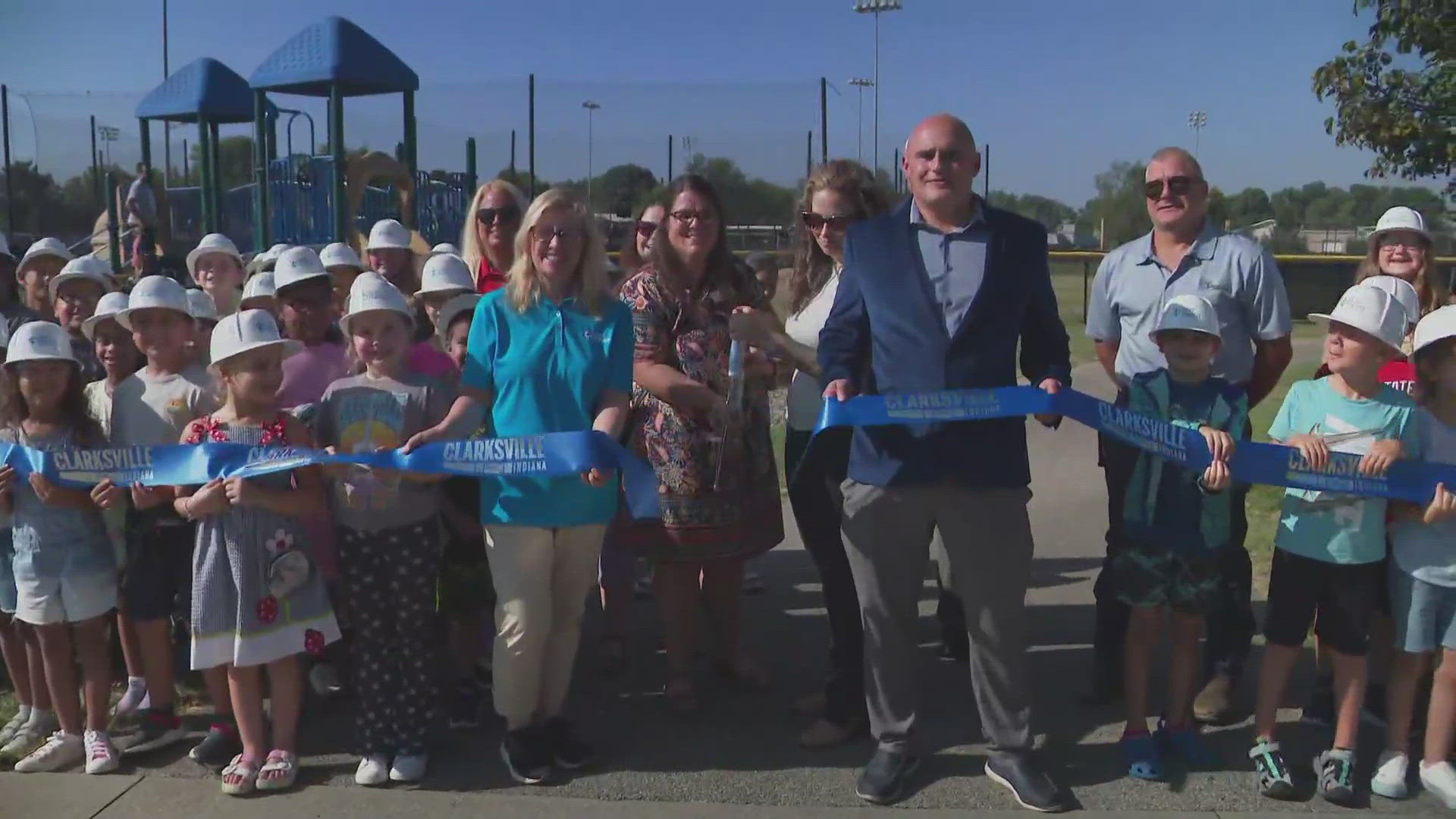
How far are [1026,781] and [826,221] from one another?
2.13m

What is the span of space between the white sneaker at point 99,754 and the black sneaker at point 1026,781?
3099mm

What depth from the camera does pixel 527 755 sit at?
3.98m

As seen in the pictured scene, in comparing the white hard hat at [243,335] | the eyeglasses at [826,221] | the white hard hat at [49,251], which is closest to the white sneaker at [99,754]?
the white hard hat at [243,335]

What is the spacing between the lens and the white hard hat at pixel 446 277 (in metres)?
4.78

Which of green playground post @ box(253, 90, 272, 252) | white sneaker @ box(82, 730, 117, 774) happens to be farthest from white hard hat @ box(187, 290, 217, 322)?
green playground post @ box(253, 90, 272, 252)

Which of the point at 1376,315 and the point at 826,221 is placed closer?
the point at 1376,315

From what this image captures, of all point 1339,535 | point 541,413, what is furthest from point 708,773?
point 1339,535

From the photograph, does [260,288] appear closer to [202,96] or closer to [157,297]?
[157,297]

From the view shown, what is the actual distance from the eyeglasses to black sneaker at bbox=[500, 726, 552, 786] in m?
2.13

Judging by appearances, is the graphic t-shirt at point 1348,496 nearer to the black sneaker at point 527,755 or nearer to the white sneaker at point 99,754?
the black sneaker at point 527,755

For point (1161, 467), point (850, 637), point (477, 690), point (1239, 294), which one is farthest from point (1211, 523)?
point (477, 690)

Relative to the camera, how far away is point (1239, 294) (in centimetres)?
428

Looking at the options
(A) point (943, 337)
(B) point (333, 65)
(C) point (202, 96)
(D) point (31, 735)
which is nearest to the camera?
(A) point (943, 337)

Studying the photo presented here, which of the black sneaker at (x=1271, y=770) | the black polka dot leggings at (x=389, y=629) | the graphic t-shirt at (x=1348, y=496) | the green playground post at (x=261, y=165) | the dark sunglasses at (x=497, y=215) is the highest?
the green playground post at (x=261, y=165)
